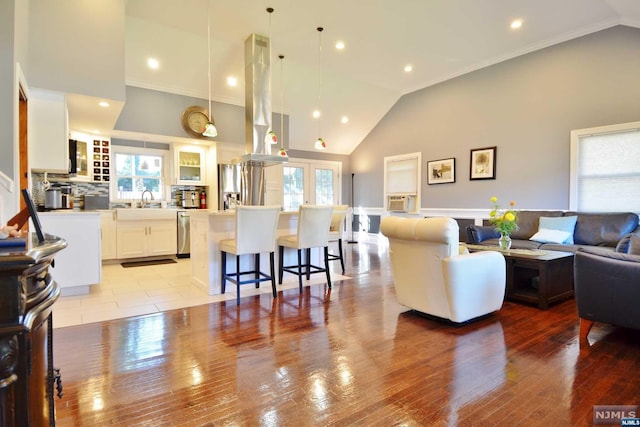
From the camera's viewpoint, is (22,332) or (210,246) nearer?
(22,332)

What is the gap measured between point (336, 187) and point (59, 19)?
681cm

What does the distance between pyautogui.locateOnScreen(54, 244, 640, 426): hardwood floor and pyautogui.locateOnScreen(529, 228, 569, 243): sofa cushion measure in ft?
5.47

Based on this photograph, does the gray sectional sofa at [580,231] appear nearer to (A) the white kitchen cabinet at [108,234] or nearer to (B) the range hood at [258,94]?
(B) the range hood at [258,94]

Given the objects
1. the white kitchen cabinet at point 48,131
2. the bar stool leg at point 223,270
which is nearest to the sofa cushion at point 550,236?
the bar stool leg at point 223,270

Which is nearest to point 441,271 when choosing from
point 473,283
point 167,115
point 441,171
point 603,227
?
point 473,283

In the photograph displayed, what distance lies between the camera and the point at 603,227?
14.8 feet

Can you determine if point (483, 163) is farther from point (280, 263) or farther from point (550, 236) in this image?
point (280, 263)

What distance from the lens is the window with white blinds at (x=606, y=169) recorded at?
4.67 meters

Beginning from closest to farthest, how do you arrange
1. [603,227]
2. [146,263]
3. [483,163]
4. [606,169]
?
[603,227] → [606,169] → [146,263] → [483,163]

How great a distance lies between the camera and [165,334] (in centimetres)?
274

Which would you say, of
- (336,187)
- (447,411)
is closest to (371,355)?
(447,411)

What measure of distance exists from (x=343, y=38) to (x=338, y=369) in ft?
16.4

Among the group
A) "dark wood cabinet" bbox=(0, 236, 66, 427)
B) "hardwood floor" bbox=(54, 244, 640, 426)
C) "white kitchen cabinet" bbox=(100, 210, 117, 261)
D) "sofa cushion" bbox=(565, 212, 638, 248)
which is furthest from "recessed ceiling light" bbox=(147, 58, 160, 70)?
"sofa cushion" bbox=(565, 212, 638, 248)

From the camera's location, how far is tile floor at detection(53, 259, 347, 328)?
126 inches
